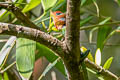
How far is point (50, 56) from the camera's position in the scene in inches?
27.5

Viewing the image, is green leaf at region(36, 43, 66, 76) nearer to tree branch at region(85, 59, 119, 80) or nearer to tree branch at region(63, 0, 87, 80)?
tree branch at region(85, 59, 119, 80)

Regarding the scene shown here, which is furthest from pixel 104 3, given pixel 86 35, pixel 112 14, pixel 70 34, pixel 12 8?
pixel 70 34

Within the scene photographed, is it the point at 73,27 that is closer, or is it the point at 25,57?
the point at 73,27

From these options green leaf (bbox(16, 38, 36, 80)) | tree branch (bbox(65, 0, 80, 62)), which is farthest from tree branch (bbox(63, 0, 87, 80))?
green leaf (bbox(16, 38, 36, 80))

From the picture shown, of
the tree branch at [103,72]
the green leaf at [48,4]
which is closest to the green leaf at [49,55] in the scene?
the tree branch at [103,72]

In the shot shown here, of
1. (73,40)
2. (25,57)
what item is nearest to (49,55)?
(25,57)

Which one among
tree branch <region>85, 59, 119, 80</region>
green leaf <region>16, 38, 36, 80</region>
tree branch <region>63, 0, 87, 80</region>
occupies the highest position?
tree branch <region>63, 0, 87, 80</region>

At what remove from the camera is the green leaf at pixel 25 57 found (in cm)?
54

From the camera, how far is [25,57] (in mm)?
586

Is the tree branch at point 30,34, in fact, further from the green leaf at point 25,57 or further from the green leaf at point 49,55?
the green leaf at point 49,55

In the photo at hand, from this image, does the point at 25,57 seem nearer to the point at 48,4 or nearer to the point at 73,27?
the point at 48,4

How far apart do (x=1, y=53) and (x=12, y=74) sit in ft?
1.05

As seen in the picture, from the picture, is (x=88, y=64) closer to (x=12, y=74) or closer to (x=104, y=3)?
(x=12, y=74)

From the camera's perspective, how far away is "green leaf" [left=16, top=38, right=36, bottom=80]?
1.76 feet
